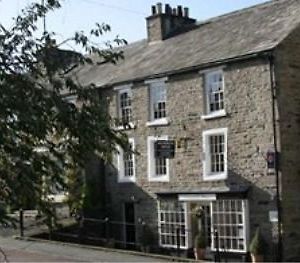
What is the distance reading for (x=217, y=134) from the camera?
25.4m

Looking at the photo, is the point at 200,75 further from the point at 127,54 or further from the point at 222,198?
the point at 127,54

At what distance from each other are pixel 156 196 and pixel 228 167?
13.4 ft

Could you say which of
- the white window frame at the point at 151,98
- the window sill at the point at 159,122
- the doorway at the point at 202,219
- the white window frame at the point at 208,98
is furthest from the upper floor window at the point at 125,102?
the doorway at the point at 202,219

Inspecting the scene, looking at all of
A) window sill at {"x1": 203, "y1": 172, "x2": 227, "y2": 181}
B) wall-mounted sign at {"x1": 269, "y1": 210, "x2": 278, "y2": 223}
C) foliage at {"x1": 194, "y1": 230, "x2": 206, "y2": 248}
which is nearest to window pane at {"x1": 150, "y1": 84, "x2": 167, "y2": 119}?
window sill at {"x1": 203, "y1": 172, "x2": 227, "y2": 181}

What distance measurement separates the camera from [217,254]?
23.3 meters

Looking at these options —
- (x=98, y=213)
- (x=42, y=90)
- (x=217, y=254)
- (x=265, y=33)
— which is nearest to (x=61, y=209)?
(x=98, y=213)

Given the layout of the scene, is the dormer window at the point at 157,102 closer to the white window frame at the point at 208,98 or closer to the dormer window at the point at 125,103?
the dormer window at the point at 125,103

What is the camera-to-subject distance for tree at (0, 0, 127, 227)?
16.7 feet

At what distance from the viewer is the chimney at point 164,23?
3234 centimetres

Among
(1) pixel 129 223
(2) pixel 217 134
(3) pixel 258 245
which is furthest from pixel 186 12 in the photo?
(3) pixel 258 245

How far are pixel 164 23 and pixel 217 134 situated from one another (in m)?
8.85

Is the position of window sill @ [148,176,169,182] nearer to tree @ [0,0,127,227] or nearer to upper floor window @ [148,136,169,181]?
upper floor window @ [148,136,169,181]

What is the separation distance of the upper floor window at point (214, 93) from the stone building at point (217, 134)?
4 centimetres

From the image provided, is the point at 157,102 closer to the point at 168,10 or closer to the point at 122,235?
the point at 122,235
